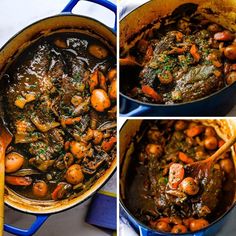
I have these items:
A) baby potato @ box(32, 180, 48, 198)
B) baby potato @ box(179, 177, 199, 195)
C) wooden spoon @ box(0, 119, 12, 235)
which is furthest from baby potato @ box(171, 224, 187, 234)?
wooden spoon @ box(0, 119, 12, 235)

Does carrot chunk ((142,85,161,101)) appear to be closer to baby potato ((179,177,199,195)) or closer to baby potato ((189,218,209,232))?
baby potato ((179,177,199,195))

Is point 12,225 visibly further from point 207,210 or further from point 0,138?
point 207,210

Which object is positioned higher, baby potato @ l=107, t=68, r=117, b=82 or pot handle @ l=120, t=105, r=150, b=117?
baby potato @ l=107, t=68, r=117, b=82

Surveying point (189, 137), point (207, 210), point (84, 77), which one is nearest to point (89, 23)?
point (84, 77)

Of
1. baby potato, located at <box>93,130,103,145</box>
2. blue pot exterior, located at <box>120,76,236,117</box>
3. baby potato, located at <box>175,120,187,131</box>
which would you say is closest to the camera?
blue pot exterior, located at <box>120,76,236,117</box>

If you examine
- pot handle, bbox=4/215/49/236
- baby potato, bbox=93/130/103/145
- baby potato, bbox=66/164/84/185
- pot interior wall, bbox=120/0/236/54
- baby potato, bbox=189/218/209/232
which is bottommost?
pot handle, bbox=4/215/49/236

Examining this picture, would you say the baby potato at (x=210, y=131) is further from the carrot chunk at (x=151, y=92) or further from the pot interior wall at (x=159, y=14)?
the pot interior wall at (x=159, y=14)
